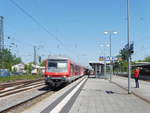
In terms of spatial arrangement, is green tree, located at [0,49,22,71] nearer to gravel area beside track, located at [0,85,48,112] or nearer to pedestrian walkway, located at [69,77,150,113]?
gravel area beside track, located at [0,85,48,112]

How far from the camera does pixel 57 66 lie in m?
27.1

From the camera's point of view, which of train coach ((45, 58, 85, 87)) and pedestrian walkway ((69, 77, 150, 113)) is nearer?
pedestrian walkway ((69, 77, 150, 113))

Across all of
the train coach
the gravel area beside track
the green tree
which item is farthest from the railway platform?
the green tree

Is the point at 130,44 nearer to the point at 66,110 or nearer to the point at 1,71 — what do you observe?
the point at 66,110

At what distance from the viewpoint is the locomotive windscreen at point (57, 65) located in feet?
88.1

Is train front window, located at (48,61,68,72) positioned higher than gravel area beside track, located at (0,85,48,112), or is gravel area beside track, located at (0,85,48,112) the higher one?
train front window, located at (48,61,68,72)

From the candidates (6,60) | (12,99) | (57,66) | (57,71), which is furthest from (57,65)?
(6,60)

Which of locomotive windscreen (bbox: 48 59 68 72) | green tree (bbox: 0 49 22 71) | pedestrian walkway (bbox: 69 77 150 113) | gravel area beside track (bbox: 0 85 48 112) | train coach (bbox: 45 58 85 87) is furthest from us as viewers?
green tree (bbox: 0 49 22 71)

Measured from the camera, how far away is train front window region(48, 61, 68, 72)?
88.1 ft

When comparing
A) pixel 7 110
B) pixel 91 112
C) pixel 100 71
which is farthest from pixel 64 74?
pixel 100 71

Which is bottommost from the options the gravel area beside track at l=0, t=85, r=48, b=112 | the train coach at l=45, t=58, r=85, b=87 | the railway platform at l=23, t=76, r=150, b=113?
the gravel area beside track at l=0, t=85, r=48, b=112

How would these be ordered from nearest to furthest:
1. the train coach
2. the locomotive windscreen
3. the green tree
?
the train coach
the locomotive windscreen
the green tree

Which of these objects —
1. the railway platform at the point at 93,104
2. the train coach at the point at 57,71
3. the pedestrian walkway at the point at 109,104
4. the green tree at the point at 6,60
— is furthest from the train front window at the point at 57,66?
the green tree at the point at 6,60

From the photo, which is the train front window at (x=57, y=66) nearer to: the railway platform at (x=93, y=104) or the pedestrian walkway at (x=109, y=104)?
the railway platform at (x=93, y=104)
